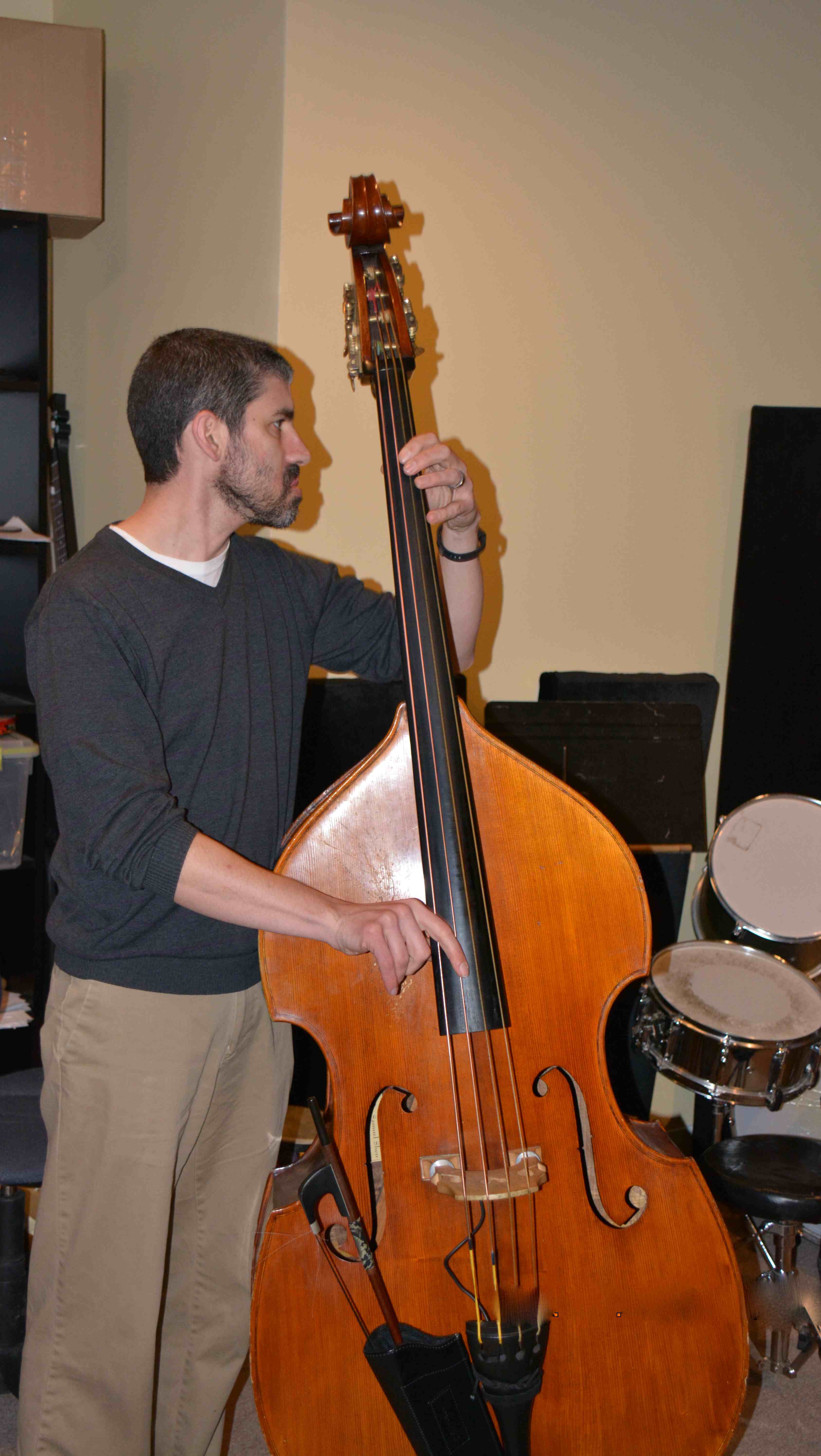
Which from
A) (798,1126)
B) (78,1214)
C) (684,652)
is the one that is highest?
(684,652)

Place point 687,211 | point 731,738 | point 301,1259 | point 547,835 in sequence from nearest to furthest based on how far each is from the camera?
point 301,1259
point 547,835
point 687,211
point 731,738

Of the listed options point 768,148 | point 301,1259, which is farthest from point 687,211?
point 301,1259

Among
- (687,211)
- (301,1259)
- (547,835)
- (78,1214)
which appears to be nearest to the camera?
(301,1259)

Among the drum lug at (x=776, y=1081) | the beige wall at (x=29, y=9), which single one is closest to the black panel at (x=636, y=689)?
the drum lug at (x=776, y=1081)

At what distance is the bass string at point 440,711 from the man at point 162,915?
0.05 metres

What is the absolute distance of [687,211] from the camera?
Answer: 8.68 ft

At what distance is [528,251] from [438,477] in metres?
1.53

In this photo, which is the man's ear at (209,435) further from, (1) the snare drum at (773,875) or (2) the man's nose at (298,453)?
(1) the snare drum at (773,875)

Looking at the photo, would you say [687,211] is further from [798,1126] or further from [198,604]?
[798,1126]

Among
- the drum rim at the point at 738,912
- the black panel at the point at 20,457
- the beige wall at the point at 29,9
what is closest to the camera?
the drum rim at the point at 738,912

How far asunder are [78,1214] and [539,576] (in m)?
1.86

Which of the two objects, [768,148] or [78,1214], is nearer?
[78,1214]

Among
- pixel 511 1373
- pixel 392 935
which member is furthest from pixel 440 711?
pixel 511 1373

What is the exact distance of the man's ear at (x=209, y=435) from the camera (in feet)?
4.64
